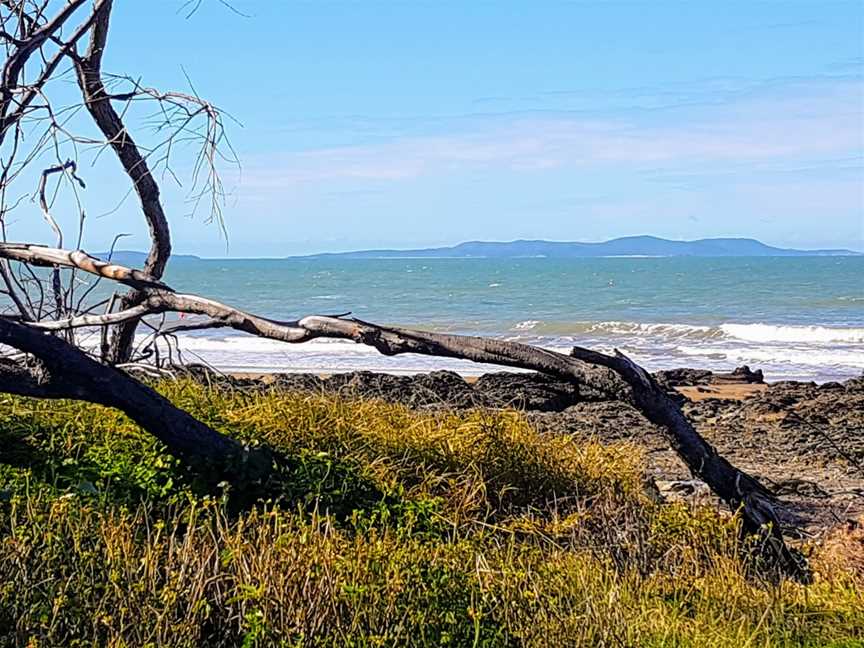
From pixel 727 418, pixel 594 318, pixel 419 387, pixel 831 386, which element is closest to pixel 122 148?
pixel 419 387

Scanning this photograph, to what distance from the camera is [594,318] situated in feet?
116

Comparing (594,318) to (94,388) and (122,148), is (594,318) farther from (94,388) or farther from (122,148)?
(94,388)

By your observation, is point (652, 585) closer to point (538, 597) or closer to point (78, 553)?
point (538, 597)

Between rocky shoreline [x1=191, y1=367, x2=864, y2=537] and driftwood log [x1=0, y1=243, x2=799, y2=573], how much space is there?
0.92ft

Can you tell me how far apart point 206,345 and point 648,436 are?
596 inches

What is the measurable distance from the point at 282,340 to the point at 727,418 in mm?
9145

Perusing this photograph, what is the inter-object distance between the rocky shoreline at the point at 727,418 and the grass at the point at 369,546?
2.27 ft

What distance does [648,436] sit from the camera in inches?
461

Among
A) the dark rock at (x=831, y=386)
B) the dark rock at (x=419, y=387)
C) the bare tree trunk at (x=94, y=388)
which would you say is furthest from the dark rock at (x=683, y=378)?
the bare tree trunk at (x=94, y=388)

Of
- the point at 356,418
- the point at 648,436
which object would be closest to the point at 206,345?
the point at 648,436

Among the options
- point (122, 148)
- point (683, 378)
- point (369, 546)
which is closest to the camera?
point (369, 546)

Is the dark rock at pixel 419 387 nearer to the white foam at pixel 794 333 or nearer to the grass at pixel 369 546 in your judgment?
the grass at pixel 369 546

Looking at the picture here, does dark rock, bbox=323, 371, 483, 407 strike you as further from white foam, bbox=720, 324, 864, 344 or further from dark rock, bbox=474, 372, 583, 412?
white foam, bbox=720, 324, 864, 344

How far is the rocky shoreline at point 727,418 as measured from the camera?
8.62m
